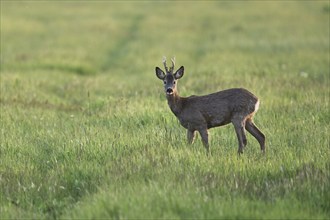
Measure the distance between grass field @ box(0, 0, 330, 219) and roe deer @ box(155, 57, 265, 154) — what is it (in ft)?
0.80

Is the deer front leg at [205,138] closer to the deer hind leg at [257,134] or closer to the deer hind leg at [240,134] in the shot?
the deer hind leg at [240,134]

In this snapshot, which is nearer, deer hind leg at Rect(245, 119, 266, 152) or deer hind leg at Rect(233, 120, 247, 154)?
deer hind leg at Rect(233, 120, 247, 154)

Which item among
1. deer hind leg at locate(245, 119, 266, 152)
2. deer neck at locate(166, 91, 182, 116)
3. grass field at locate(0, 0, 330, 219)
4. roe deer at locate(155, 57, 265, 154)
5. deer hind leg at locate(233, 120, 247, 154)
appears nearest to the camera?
grass field at locate(0, 0, 330, 219)

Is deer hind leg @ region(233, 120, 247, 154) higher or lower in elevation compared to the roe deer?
lower

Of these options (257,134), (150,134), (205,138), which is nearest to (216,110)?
(205,138)

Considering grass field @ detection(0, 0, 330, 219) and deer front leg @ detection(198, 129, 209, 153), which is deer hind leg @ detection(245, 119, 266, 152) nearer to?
grass field @ detection(0, 0, 330, 219)

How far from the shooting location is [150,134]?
940cm

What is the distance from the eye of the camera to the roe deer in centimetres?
870

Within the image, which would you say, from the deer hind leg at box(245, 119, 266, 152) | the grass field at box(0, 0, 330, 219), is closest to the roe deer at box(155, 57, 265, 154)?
the deer hind leg at box(245, 119, 266, 152)

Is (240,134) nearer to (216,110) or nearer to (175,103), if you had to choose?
(216,110)

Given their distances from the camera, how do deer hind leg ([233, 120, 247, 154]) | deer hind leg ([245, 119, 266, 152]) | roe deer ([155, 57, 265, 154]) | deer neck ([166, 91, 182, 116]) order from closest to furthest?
1. deer hind leg ([233, 120, 247, 154])
2. roe deer ([155, 57, 265, 154])
3. deer hind leg ([245, 119, 266, 152])
4. deer neck ([166, 91, 182, 116])

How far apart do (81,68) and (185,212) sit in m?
14.8

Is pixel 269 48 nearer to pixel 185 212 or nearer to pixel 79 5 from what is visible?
pixel 185 212

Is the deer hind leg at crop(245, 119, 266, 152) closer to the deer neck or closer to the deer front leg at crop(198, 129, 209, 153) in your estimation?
the deer front leg at crop(198, 129, 209, 153)
